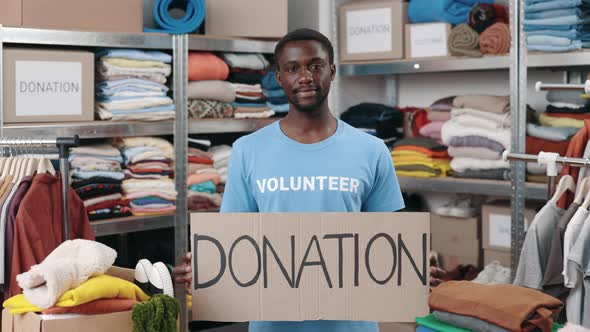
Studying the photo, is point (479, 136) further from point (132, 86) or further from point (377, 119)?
point (132, 86)

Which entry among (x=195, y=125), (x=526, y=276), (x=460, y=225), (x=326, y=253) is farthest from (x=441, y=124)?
(x=326, y=253)

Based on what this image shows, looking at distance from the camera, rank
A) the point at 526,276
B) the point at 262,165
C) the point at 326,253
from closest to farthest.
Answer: the point at 326,253 → the point at 262,165 → the point at 526,276

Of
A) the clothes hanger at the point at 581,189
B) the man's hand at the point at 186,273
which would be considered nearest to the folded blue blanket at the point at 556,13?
the clothes hanger at the point at 581,189

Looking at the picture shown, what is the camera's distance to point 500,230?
3896 millimetres

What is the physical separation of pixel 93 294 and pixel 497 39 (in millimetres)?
2623

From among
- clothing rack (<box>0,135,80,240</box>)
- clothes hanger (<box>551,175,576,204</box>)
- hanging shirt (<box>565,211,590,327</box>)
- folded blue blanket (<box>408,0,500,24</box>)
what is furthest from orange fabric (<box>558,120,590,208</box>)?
clothing rack (<box>0,135,80,240</box>)

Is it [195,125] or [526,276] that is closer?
[526,276]

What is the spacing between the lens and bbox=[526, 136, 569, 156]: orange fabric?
3.56 metres

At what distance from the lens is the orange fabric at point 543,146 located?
3.56 m

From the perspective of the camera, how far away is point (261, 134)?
6.88 feet

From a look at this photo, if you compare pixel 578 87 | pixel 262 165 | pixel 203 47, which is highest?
pixel 203 47

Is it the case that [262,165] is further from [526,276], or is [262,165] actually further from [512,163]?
[512,163]

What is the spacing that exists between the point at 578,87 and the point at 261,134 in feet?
4.14

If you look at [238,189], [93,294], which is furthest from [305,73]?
[93,294]
